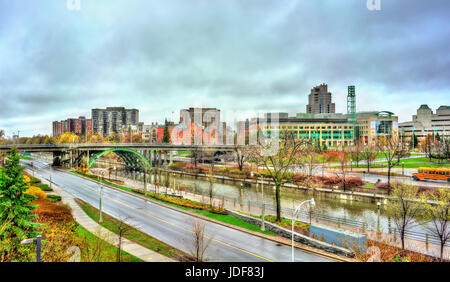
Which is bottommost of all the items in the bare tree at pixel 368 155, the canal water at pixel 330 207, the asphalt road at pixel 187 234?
the canal water at pixel 330 207

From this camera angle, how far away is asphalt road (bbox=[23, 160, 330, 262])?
15805mm

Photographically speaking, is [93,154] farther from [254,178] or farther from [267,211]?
[267,211]

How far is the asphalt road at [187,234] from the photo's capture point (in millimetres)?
15805

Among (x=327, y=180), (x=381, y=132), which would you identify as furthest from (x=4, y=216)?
(x=381, y=132)

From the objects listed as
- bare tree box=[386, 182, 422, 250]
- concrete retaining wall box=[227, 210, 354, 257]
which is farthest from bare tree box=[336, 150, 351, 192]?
concrete retaining wall box=[227, 210, 354, 257]

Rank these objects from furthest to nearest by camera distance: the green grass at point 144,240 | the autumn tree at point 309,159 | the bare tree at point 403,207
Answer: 1. the autumn tree at point 309,159
2. the bare tree at point 403,207
3. the green grass at point 144,240

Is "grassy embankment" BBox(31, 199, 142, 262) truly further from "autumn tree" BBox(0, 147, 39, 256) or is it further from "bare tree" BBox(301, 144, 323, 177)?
"bare tree" BBox(301, 144, 323, 177)

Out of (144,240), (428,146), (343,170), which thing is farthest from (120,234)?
(428,146)

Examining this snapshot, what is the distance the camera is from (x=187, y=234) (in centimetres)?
1967

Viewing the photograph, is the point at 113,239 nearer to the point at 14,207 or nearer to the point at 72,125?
the point at 14,207

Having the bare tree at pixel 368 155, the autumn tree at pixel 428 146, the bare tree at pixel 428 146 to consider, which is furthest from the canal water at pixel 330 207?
the autumn tree at pixel 428 146

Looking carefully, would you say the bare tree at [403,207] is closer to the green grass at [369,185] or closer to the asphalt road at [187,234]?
the asphalt road at [187,234]
